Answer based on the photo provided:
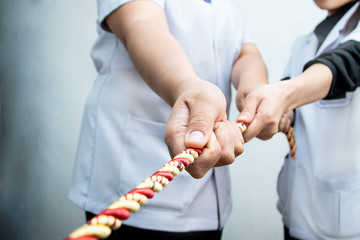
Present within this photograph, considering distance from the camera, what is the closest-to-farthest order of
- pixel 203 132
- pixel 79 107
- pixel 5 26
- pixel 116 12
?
pixel 203 132
pixel 116 12
pixel 5 26
pixel 79 107

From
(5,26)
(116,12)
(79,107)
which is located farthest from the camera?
(79,107)

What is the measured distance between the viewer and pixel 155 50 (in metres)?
0.37

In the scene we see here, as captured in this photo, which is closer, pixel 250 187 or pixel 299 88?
pixel 299 88

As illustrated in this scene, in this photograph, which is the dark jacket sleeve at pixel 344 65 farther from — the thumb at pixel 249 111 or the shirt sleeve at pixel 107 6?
the shirt sleeve at pixel 107 6

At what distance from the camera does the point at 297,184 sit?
60 centimetres

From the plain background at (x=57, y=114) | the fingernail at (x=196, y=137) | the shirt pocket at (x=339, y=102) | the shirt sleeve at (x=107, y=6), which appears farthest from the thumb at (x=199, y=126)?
the plain background at (x=57, y=114)

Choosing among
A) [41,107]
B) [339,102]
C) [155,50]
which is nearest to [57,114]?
[41,107]

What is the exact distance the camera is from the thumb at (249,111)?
0.41 m

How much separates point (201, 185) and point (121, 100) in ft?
0.61

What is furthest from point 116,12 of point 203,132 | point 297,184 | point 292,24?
point 292,24

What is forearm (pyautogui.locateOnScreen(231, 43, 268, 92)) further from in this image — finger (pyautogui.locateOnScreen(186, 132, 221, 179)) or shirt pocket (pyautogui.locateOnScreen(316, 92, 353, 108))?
finger (pyautogui.locateOnScreen(186, 132, 221, 179))

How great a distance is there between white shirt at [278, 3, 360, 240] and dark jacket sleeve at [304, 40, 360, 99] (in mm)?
33

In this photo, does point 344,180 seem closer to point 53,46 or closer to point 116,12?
point 116,12

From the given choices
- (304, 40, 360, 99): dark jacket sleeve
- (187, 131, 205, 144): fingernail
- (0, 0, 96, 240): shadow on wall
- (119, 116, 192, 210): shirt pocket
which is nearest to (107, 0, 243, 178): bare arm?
(187, 131, 205, 144): fingernail
